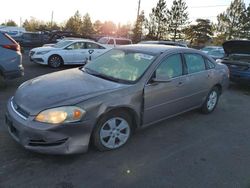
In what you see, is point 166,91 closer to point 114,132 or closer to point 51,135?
point 114,132

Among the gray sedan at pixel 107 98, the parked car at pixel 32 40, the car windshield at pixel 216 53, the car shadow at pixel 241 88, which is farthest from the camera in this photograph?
the parked car at pixel 32 40

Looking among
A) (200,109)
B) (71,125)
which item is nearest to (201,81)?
(200,109)

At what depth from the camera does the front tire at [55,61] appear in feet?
36.7

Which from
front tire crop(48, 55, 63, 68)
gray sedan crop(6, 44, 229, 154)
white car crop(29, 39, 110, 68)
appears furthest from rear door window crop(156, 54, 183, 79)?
front tire crop(48, 55, 63, 68)

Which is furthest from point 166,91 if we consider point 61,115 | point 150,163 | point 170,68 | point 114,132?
point 61,115

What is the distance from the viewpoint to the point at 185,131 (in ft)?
15.5

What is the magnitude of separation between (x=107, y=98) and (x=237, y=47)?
6.95 metres

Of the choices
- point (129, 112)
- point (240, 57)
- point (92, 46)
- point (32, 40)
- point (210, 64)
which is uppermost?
point (32, 40)

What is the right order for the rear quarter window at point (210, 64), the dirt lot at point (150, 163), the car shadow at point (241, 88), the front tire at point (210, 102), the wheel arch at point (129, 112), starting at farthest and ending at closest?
the car shadow at point (241, 88) → the front tire at point (210, 102) → the rear quarter window at point (210, 64) → the wheel arch at point (129, 112) → the dirt lot at point (150, 163)

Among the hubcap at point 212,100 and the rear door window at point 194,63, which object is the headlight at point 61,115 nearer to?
the rear door window at point 194,63

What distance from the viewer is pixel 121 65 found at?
171 inches

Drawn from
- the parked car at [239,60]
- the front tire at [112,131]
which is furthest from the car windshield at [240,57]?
the front tire at [112,131]

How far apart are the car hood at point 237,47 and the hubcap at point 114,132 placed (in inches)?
246

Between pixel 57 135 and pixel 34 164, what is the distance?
0.53 meters
